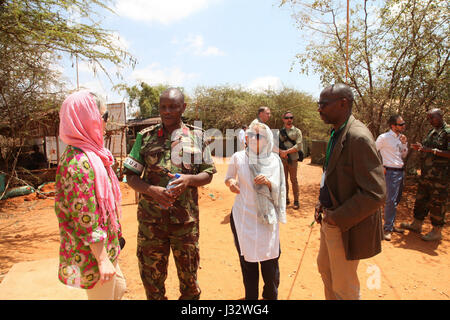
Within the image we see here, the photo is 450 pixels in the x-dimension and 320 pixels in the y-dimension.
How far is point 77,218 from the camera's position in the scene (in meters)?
1.60

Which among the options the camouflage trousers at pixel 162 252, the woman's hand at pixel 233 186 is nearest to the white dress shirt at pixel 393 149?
the woman's hand at pixel 233 186

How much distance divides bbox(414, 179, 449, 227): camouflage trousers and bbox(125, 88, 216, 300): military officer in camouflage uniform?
4195 millimetres

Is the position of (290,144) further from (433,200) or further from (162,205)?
(162,205)

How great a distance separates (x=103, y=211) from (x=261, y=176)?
1.35 m

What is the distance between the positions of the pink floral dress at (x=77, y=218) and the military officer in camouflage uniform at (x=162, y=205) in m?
0.49

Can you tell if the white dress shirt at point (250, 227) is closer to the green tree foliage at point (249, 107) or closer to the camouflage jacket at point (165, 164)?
the camouflage jacket at point (165, 164)

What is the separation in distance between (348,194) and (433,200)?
3.67 metres

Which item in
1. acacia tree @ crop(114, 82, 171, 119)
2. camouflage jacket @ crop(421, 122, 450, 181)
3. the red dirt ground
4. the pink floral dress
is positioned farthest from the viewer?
acacia tree @ crop(114, 82, 171, 119)

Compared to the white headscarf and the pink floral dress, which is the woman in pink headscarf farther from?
the white headscarf

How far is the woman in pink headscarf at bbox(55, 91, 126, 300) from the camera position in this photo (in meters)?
1.60

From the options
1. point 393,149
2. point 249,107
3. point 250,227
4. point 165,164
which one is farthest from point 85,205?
point 249,107

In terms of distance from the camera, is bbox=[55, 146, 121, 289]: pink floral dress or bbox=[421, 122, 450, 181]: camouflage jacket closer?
bbox=[55, 146, 121, 289]: pink floral dress

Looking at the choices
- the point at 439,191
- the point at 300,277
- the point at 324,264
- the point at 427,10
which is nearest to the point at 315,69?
the point at 427,10

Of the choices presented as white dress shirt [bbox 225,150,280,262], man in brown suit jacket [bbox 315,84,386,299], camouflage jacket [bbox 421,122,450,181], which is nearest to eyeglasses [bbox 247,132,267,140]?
white dress shirt [bbox 225,150,280,262]
